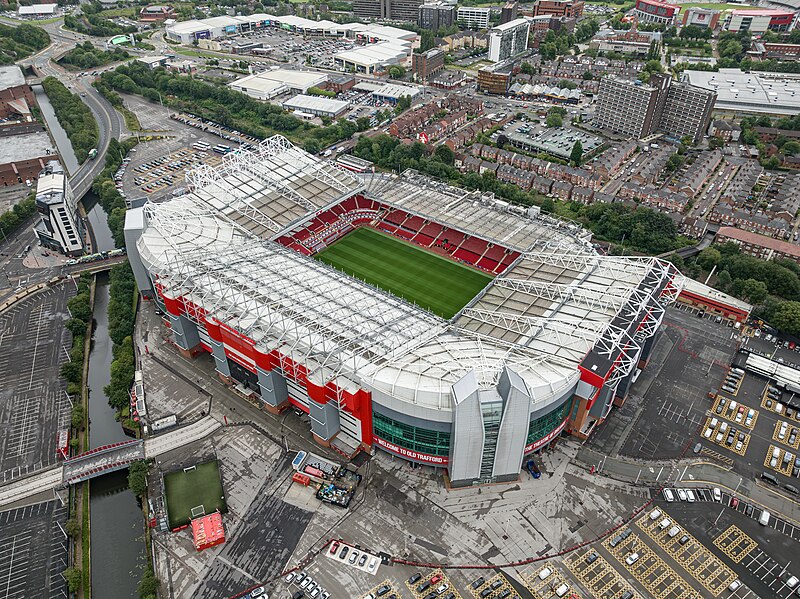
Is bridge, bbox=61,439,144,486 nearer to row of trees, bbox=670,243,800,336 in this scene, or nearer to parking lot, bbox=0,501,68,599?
parking lot, bbox=0,501,68,599

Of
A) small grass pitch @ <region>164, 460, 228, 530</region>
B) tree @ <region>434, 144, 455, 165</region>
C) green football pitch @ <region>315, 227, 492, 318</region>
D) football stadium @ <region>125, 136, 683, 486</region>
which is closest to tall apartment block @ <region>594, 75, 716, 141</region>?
tree @ <region>434, 144, 455, 165</region>

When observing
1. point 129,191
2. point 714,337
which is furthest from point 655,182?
point 129,191

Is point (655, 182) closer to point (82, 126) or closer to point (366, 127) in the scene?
point (366, 127)

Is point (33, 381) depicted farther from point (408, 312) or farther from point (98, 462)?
point (408, 312)

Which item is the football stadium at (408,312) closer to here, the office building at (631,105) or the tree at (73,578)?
the tree at (73,578)

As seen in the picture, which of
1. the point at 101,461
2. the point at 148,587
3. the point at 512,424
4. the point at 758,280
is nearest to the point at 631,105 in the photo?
the point at 758,280

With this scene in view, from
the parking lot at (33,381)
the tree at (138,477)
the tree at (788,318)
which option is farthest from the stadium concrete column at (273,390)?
the tree at (788,318)

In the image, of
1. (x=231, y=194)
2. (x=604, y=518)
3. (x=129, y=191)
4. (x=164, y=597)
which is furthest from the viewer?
(x=129, y=191)
